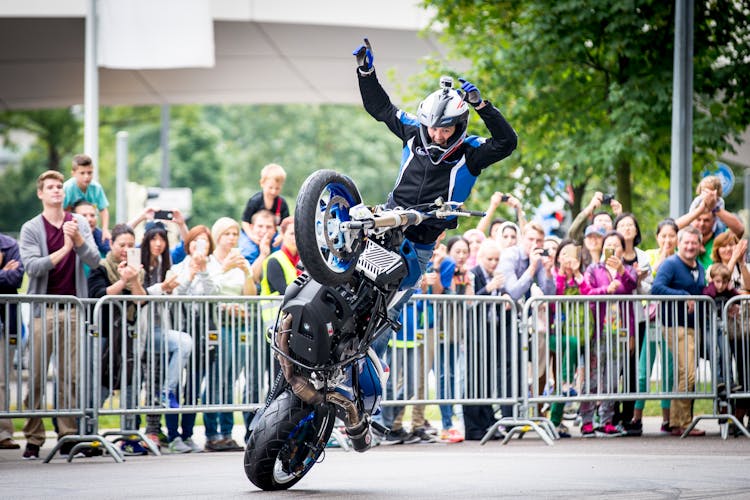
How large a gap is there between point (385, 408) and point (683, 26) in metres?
7.13

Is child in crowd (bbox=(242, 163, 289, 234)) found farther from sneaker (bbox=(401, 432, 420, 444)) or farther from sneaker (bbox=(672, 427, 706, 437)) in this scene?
sneaker (bbox=(672, 427, 706, 437))

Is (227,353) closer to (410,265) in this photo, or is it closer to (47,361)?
(47,361)

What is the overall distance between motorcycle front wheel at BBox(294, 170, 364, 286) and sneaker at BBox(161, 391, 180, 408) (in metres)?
3.91

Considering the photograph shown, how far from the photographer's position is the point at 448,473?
9.23 m

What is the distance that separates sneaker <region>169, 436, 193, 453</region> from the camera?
11.5 meters

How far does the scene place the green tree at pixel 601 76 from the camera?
752 inches

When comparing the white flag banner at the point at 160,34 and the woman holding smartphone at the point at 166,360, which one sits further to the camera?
the white flag banner at the point at 160,34

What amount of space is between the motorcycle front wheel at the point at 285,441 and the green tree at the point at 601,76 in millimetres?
11633

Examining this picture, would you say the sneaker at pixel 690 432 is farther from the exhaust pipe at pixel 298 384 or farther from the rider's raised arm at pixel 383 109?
the exhaust pipe at pixel 298 384

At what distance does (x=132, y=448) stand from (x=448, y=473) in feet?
11.0

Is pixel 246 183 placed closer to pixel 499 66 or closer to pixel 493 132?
pixel 499 66

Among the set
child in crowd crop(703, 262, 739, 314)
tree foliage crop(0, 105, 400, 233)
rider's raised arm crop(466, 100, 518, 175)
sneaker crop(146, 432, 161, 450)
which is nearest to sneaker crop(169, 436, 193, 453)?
sneaker crop(146, 432, 161, 450)

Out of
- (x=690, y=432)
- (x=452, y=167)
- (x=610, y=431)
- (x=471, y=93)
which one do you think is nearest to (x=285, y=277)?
(x=452, y=167)

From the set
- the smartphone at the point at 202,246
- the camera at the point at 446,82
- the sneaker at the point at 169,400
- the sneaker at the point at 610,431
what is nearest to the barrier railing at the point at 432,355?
the sneaker at the point at 169,400
